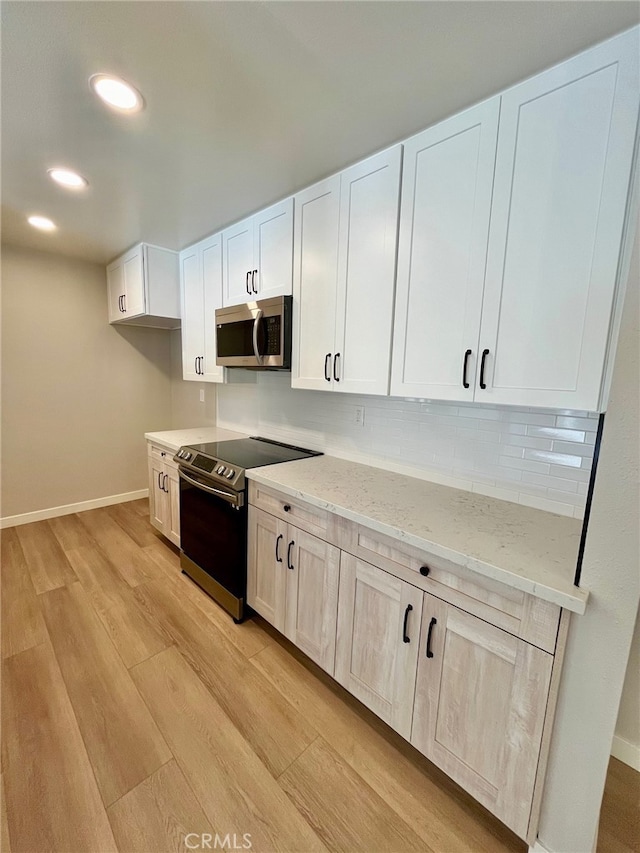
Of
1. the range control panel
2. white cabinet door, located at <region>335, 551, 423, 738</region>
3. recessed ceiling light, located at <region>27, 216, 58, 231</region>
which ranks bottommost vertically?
white cabinet door, located at <region>335, 551, 423, 738</region>

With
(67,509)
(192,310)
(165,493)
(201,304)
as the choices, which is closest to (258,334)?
(201,304)

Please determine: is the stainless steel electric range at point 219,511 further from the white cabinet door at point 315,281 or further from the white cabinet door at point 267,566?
the white cabinet door at point 315,281

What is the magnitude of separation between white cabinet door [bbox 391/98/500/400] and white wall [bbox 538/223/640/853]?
0.50 metres

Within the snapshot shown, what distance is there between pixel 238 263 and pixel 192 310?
72cm

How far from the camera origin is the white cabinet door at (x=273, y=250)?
80.2 inches

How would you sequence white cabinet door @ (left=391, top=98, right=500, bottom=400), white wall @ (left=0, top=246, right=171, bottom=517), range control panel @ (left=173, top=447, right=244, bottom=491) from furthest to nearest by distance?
white wall @ (left=0, top=246, right=171, bottom=517)
range control panel @ (left=173, top=447, right=244, bottom=491)
white cabinet door @ (left=391, top=98, right=500, bottom=400)

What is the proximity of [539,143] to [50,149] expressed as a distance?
A: 2092 mm

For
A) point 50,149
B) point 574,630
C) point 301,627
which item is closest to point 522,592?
point 574,630

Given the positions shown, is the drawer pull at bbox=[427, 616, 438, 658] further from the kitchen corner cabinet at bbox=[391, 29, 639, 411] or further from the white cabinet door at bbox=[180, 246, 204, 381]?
the white cabinet door at bbox=[180, 246, 204, 381]

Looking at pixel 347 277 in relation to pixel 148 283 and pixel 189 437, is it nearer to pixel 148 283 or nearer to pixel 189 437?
pixel 189 437

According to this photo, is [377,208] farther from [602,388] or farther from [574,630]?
[574,630]

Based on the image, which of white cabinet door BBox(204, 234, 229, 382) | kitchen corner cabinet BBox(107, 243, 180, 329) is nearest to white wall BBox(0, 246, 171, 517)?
kitchen corner cabinet BBox(107, 243, 180, 329)

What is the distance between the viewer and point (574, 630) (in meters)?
0.98

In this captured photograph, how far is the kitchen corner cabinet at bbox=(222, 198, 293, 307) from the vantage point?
206 cm
